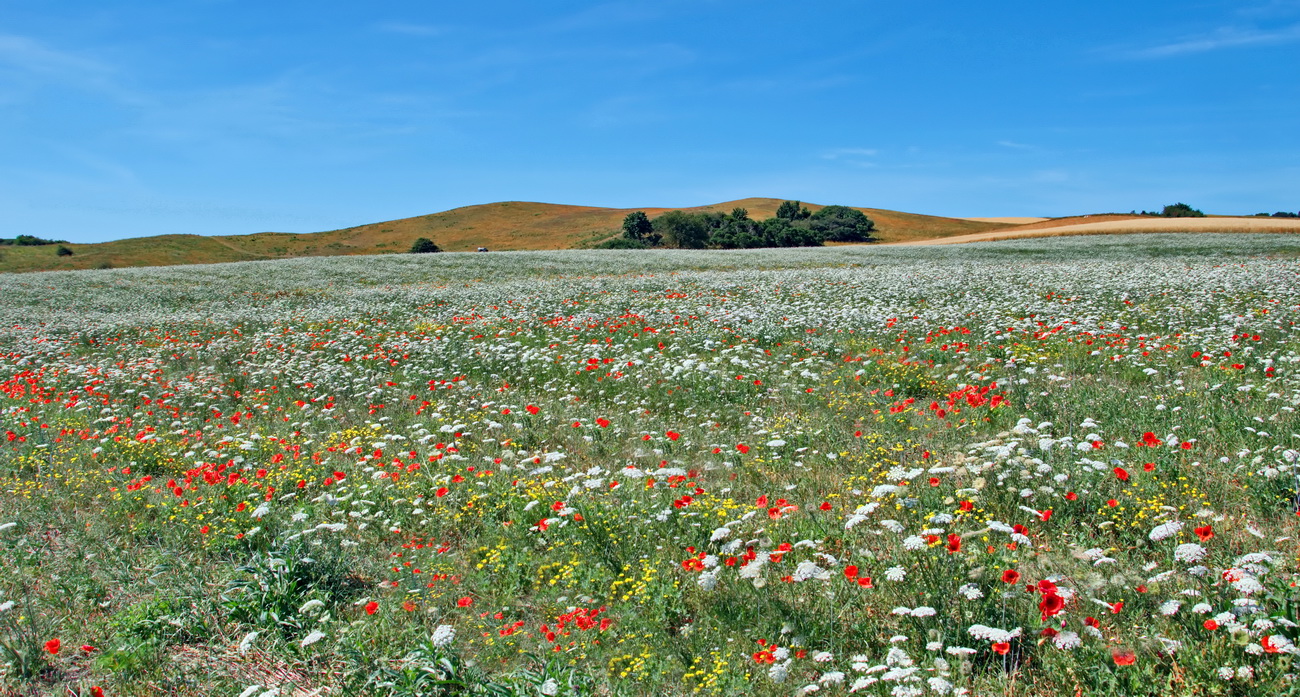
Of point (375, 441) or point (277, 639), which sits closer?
point (277, 639)

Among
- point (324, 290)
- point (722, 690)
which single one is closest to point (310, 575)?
point (722, 690)

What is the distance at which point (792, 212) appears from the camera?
9306cm

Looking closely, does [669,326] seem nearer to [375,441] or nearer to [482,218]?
[375,441]

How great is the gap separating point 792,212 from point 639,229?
23.3 m

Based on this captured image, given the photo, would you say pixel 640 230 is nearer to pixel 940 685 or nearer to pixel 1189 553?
pixel 1189 553

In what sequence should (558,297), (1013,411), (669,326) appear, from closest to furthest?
(1013,411)
(669,326)
(558,297)

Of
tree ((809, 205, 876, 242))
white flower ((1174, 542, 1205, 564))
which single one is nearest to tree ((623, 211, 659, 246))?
tree ((809, 205, 876, 242))

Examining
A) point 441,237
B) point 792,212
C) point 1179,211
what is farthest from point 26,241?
point 1179,211

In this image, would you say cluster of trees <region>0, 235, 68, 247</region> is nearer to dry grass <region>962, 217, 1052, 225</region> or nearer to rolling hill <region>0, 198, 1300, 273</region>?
rolling hill <region>0, 198, 1300, 273</region>

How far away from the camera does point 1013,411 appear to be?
6.94m

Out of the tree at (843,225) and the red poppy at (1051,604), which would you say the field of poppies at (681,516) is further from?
the tree at (843,225)

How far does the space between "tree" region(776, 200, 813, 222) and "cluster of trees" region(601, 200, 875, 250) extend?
4.51m

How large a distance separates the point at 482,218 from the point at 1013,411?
111697 millimetres

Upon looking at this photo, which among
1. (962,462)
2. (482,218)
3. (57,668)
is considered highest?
(482,218)
